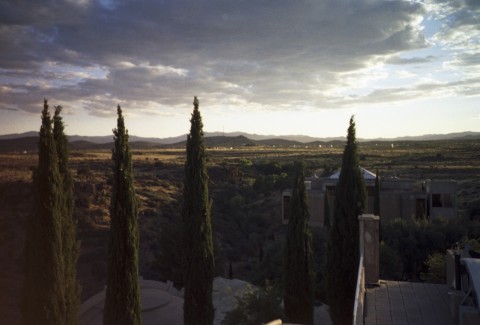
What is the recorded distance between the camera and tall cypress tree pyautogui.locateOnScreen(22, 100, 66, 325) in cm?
1134

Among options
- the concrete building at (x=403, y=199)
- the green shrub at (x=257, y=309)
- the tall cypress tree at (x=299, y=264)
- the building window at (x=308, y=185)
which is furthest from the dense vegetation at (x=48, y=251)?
the building window at (x=308, y=185)

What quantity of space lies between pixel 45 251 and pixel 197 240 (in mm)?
5415

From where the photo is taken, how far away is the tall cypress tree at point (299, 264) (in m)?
16.2

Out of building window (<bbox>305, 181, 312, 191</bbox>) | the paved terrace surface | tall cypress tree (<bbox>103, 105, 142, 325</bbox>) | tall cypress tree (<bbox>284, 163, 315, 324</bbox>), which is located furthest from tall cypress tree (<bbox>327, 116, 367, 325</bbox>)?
building window (<bbox>305, 181, 312, 191</bbox>)

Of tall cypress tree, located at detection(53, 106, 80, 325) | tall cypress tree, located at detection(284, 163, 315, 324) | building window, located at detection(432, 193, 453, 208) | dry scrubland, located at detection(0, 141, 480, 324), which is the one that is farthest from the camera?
building window, located at detection(432, 193, 453, 208)

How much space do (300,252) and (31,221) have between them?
991 cm

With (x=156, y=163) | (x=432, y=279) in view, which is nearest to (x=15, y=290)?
(x=432, y=279)

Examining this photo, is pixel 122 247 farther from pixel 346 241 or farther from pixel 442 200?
pixel 442 200

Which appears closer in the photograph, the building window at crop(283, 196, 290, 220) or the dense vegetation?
the dense vegetation

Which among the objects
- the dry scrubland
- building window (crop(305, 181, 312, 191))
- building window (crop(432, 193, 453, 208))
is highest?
building window (crop(305, 181, 312, 191))

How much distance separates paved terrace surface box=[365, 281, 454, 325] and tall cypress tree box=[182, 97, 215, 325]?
600 centimetres

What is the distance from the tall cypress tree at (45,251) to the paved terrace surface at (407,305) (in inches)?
330

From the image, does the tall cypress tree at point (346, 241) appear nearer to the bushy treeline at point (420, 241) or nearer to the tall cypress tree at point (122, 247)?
the tall cypress tree at point (122, 247)

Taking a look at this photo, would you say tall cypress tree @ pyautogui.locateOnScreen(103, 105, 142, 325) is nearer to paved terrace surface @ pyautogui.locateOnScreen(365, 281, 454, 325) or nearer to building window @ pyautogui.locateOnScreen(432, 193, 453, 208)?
paved terrace surface @ pyautogui.locateOnScreen(365, 281, 454, 325)
